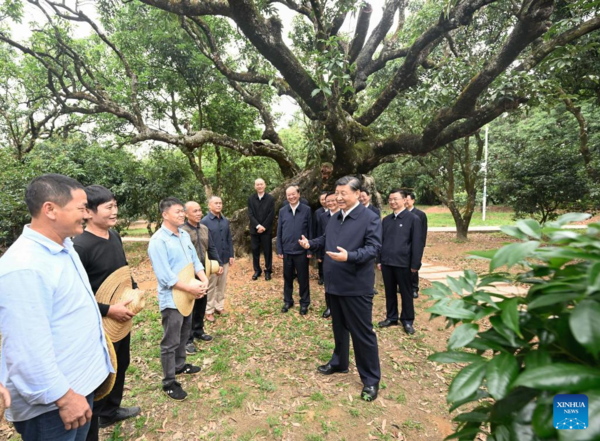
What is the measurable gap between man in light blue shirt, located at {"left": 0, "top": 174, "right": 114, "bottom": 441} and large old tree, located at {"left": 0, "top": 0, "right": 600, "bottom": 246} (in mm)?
3284

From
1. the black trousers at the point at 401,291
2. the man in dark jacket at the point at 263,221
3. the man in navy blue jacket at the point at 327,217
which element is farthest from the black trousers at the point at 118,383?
the man in dark jacket at the point at 263,221

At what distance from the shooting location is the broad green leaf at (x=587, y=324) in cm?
70

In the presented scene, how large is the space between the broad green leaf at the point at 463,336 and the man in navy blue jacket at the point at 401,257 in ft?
12.4

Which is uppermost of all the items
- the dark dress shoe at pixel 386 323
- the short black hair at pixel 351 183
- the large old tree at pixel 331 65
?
the large old tree at pixel 331 65

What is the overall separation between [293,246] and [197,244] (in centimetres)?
180

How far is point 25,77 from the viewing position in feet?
35.7

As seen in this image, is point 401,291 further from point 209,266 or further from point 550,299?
point 550,299

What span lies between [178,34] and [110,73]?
602 cm

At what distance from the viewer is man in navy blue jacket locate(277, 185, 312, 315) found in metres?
5.36

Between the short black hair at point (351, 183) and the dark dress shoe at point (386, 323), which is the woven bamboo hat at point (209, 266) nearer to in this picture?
the short black hair at point (351, 183)

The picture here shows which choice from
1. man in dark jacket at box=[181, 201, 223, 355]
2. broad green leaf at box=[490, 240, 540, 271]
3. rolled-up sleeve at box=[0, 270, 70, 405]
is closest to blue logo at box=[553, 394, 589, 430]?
broad green leaf at box=[490, 240, 540, 271]

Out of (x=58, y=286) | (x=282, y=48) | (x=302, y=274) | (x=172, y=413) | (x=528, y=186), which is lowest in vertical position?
A: (x=172, y=413)

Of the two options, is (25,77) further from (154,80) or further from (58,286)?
(58,286)

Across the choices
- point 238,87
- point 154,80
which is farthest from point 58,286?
point 154,80
